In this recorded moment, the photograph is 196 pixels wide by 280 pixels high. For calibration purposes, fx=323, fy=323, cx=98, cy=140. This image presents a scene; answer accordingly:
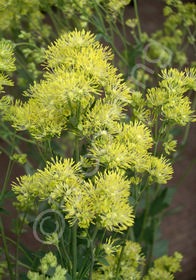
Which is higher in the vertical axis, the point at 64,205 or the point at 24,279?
the point at 64,205

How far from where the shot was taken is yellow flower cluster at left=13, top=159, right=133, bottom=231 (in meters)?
0.37

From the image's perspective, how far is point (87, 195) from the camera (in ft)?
1.24

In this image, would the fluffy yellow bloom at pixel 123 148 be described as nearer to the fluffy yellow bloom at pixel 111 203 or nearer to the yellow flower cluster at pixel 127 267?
the fluffy yellow bloom at pixel 111 203

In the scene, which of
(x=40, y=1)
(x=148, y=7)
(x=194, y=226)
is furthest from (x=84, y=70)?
(x=148, y=7)

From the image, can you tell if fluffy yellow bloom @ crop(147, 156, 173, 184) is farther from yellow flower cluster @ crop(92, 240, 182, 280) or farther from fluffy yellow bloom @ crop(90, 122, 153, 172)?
yellow flower cluster @ crop(92, 240, 182, 280)

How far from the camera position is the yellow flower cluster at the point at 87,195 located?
1.21 feet

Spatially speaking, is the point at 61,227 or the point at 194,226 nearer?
the point at 61,227

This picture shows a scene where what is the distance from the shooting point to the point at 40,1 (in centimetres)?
60

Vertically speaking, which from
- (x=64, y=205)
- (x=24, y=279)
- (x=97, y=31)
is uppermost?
(x=97, y=31)

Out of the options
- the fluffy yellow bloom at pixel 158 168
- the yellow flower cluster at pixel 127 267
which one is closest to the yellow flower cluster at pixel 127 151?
the fluffy yellow bloom at pixel 158 168

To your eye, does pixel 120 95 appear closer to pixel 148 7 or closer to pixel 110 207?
pixel 110 207

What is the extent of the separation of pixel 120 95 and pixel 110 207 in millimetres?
146

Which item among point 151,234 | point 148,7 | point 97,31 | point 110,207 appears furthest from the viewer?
point 148,7

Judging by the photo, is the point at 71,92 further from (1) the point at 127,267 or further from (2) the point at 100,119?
(1) the point at 127,267
